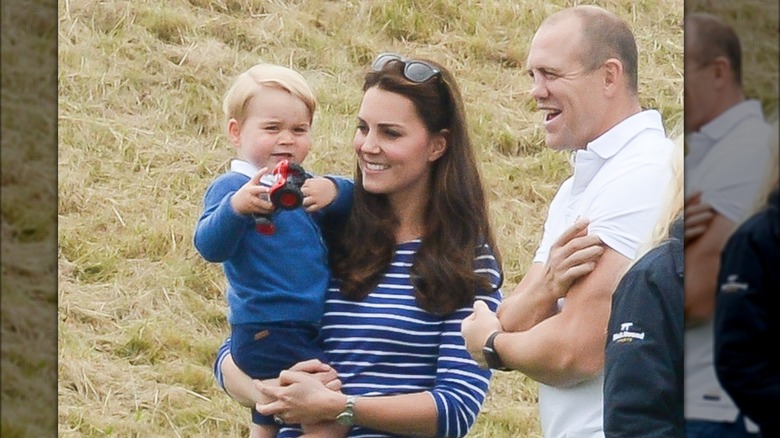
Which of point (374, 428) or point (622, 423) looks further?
point (374, 428)

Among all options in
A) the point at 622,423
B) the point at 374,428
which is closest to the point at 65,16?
the point at 374,428

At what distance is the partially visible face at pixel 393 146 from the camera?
331 cm

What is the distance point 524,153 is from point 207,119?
82 cm

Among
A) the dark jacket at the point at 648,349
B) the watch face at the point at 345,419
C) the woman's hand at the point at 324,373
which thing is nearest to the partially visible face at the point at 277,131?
the woman's hand at the point at 324,373

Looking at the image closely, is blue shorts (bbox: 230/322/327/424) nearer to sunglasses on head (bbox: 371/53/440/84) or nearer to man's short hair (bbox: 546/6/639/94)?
sunglasses on head (bbox: 371/53/440/84)

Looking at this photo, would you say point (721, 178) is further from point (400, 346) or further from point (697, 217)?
point (400, 346)

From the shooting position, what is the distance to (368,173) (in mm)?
3350

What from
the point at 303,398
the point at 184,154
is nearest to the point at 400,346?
the point at 303,398

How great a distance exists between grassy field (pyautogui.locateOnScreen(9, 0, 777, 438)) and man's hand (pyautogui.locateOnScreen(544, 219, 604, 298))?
5.6 inches

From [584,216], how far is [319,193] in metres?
0.64

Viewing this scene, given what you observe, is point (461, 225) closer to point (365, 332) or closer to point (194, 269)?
point (365, 332)

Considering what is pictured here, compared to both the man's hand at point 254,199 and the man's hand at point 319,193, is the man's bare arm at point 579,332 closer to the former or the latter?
the man's hand at point 319,193

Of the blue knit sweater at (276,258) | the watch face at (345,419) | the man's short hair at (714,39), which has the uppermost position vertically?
the man's short hair at (714,39)

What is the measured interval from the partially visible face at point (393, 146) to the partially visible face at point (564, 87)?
11.1 inches
